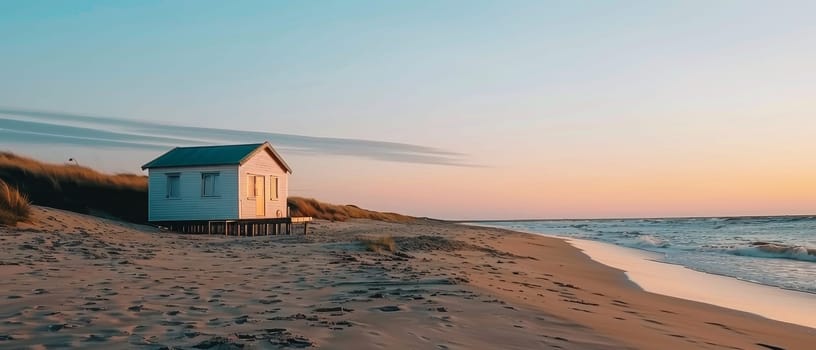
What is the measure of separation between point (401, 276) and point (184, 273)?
10.2 ft

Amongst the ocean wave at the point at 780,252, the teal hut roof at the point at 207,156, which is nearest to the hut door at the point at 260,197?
the teal hut roof at the point at 207,156

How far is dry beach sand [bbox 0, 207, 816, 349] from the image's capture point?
210 inches

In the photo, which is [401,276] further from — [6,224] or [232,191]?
[232,191]

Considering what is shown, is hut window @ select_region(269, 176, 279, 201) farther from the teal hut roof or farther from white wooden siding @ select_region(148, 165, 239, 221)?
white wooden siding @ select_region(148, 165, 239, 221)

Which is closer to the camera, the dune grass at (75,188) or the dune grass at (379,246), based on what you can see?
the dune grass at (379,246)

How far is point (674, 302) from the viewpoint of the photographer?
1039cm

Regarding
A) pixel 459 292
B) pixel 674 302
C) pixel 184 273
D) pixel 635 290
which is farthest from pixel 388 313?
pixel 635 290

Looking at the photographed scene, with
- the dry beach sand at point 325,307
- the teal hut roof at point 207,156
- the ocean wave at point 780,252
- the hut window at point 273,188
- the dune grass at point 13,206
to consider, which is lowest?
the ocean wave at point 780,252

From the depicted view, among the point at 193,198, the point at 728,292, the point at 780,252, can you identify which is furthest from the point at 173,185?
the point at 780,252

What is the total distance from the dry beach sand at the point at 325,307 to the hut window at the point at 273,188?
14344mm

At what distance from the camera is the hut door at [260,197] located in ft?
86.6

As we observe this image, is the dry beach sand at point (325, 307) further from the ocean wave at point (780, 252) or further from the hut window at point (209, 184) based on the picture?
the hut window at point (209, 184)

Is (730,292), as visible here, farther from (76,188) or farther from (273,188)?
(76,188)

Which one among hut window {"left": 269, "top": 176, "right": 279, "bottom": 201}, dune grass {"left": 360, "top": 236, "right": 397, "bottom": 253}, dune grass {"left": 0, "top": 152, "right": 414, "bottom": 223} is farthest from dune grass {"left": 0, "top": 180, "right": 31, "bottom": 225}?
hut window {"left": 269, "top": 176, "right": 279, "bottom": 201}
